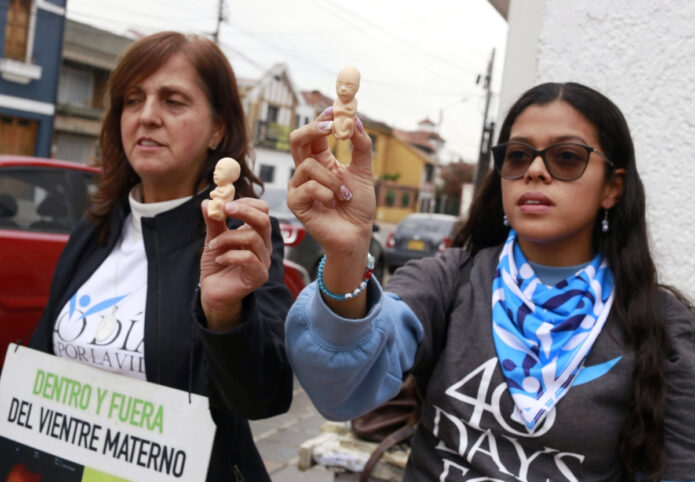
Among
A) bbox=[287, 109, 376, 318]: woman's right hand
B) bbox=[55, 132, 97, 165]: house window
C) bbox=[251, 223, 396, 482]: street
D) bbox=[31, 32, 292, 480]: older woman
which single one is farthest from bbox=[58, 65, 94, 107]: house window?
bbox=[287, 109, 376, 318]: woman's right hand

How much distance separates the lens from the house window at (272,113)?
42.5 metres

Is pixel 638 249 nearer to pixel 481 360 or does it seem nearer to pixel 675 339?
pixel 675 339

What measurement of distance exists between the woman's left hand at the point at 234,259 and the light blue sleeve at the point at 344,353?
0.11 meters

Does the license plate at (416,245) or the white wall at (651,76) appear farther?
the license plate at (416,245)

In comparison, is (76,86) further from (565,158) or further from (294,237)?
(565,158)

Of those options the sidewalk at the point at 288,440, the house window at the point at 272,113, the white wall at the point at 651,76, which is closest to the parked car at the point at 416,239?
the sidewalk at the point at 288,440

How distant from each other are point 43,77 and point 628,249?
22.0 meters

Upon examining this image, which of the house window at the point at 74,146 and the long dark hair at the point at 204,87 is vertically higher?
the house window at the point at 74,146

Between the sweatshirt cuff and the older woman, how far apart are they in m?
0.18

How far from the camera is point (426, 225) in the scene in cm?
1482

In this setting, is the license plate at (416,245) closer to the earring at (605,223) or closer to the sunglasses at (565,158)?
the earring at (605,223)

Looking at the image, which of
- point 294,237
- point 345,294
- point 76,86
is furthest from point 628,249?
point 76,86

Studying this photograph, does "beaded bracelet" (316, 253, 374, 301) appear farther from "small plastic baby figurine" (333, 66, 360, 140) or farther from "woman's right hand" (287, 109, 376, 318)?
"small plastic baby figurine" (333, 66, 360, 140)

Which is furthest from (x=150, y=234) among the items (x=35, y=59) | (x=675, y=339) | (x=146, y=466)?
(x=35, y=59)
